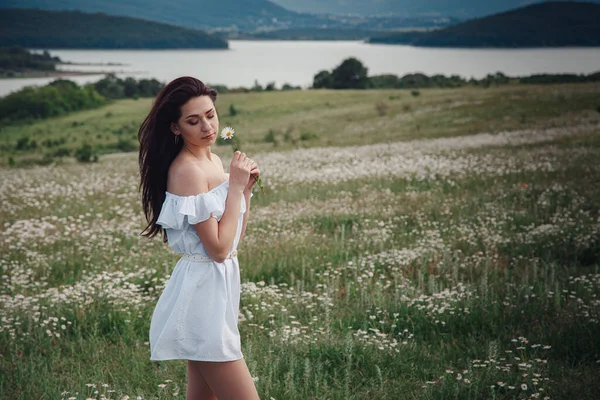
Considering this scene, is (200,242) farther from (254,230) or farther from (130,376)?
(254,230)

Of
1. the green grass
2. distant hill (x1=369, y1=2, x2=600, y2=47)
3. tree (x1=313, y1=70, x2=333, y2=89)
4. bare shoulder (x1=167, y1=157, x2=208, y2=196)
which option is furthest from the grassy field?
tree (x1=313, y1=70, x2=333, y2=89)

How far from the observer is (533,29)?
92.8 m

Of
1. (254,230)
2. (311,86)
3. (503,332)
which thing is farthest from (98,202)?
(311,86)

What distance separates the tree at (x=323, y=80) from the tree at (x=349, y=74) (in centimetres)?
103

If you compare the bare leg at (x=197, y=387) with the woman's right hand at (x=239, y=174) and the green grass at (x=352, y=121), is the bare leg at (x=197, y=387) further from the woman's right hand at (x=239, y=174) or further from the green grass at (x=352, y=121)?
the green grass at (x=352, y=121)

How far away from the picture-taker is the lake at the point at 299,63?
74375 millimetres

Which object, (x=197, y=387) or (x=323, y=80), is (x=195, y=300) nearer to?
(x=197, y=387)

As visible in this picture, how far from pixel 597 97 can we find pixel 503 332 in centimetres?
3086

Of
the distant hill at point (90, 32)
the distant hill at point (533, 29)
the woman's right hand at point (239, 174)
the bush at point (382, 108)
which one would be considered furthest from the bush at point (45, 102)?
the woman's right hand at point (239, 174)

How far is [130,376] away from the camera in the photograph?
504 cm

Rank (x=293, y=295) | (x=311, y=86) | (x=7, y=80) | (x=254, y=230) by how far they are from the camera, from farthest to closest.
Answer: (x=7, y=80) < (x=311, y=86) < (x=254, y=230) < (x=293, y=295)

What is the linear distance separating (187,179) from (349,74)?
8350 cm

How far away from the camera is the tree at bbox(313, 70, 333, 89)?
86.2 meters

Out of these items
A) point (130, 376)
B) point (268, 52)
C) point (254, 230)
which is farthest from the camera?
point (268, 52)
